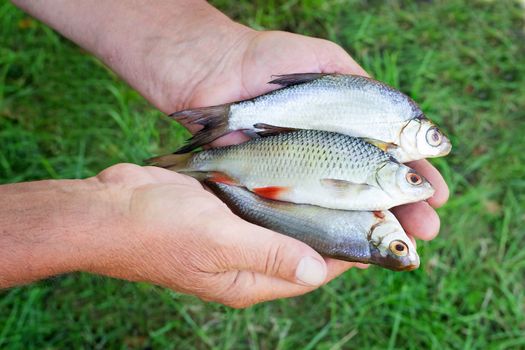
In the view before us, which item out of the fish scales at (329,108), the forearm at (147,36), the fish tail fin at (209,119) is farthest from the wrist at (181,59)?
the fish scales at (329,108)

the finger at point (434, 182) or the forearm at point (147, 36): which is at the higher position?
the forearm at point (147, 36)

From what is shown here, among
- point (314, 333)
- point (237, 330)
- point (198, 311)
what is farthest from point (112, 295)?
point (314, 333)

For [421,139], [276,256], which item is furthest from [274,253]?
[421,139]

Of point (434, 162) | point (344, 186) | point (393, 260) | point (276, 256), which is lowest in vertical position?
point (434, 162)

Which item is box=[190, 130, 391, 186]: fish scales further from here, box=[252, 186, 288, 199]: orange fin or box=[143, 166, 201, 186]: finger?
box=[143, 166, 201, 186]: finger

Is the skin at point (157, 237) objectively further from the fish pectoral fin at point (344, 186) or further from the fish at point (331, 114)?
the fish pectoral fin at point (344, 186)

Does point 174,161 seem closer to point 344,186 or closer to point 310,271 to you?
point 344,186
